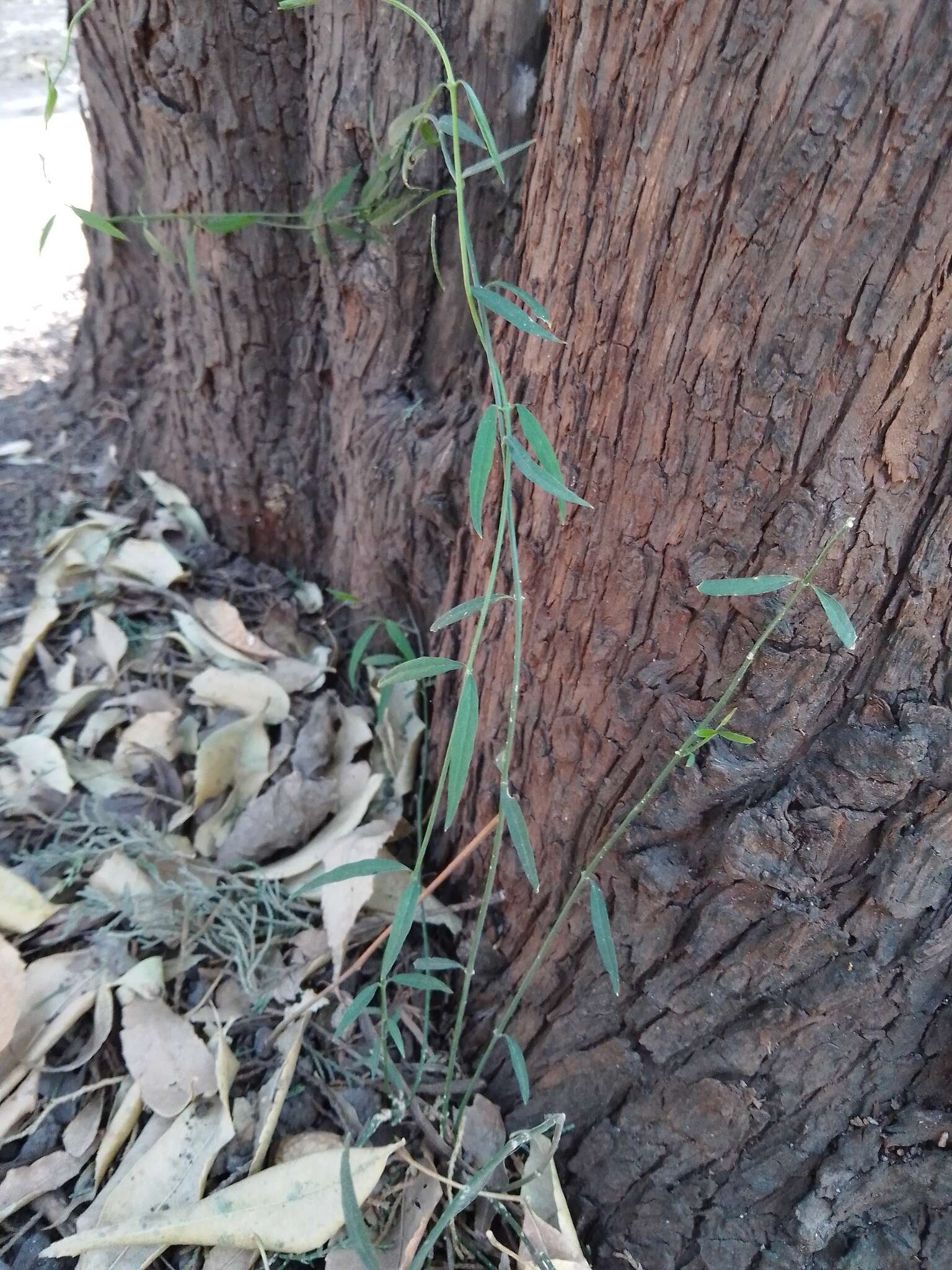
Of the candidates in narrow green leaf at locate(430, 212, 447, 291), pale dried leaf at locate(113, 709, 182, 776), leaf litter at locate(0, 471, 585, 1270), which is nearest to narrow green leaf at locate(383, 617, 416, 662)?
leaf litter at locate(0, 471, 585, 1270)

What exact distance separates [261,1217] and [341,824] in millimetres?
460

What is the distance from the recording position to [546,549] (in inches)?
38.6

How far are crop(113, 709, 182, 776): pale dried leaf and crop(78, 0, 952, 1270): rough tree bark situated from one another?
0.49 meters

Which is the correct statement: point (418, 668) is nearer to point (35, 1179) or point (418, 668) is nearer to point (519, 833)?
point (519, 833)

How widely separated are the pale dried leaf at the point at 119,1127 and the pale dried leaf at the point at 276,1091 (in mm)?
140

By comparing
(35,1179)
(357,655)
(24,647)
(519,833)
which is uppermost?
(519,833)

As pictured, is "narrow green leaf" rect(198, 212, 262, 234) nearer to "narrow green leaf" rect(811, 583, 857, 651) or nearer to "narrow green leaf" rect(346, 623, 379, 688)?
"narrow green leaf" rect(346, 623, 379, 688)

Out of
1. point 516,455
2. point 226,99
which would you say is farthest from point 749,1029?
point 226,99

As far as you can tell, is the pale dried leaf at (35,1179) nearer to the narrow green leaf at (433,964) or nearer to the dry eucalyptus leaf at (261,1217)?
the dry eucalyptus leaf at (261,1217)

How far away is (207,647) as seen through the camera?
1.51m

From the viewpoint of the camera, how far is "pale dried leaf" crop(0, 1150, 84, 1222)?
1.01 metres

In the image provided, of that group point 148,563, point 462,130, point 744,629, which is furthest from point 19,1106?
point 462,130

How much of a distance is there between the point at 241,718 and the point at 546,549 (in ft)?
2.02

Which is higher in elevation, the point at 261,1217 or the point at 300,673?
the point at 300,673
